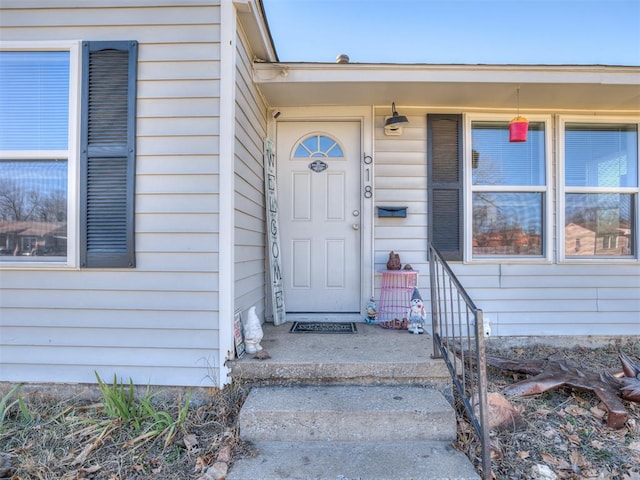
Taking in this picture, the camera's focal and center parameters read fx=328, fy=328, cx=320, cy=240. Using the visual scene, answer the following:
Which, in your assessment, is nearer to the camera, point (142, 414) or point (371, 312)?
point (142, 414)

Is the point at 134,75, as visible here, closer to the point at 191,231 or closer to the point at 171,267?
the point at 191,231

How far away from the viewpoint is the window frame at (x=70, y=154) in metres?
2.18

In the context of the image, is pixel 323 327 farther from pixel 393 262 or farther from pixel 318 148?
pixel 318 148

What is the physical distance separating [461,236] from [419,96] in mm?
1374

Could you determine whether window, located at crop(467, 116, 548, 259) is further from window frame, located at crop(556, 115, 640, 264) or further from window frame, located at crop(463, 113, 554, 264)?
window frame, located at crop(556, 115, 640, 264)

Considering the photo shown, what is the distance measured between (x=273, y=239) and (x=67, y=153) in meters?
1.63

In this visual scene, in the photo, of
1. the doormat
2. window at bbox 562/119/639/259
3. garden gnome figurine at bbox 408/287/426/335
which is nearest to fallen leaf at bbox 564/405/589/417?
garden gnome figurine at bbox 408/287/426/335

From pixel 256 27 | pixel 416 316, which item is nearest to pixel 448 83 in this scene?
pixel 256 27

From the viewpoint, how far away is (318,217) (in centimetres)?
325

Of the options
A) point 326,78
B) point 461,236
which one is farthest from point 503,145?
point 326,78

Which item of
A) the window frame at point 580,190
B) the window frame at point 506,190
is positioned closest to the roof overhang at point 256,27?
the window frame at point 506,190

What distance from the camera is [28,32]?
2.21 m

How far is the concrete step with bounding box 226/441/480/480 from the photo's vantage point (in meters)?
1.50

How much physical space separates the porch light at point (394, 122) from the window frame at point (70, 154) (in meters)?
2.41
